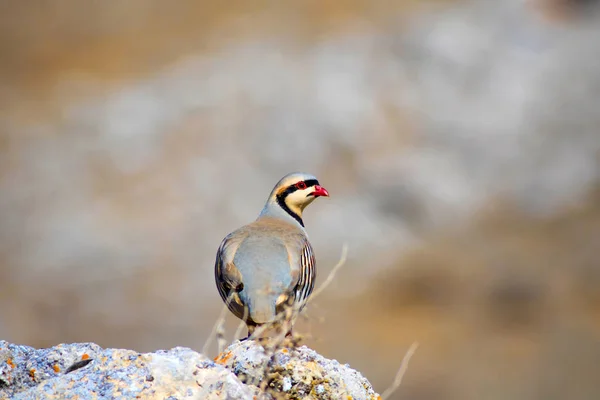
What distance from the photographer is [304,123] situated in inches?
746

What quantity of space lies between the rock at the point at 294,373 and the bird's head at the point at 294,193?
2515 mm

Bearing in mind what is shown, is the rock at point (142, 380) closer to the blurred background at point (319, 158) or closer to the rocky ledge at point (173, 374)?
the rocky ledge at point (173, 374)

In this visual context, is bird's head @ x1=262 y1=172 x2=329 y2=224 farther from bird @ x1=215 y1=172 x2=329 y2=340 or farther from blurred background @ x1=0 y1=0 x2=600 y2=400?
blurred background @ x1=0 y1=0 x2=600 y2=400

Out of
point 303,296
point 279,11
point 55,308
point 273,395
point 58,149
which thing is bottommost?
point 273,395

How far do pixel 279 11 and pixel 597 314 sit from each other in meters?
8.86

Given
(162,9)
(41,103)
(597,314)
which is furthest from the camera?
(162,9)

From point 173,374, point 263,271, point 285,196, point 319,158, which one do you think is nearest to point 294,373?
point 173,374

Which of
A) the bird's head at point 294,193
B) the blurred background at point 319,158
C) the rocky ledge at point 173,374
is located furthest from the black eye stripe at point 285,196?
the blurred background at point 319,158

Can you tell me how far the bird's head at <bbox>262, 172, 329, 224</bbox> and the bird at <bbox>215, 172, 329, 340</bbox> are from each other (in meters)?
0.52

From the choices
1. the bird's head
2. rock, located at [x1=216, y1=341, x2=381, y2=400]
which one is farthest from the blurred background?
rock, located at [x1=216, y1=341, x2=381, y2=400]

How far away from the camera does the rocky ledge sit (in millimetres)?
3242

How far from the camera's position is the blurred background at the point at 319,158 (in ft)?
55.3

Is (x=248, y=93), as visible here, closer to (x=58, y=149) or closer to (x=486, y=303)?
(x=58, y=149)

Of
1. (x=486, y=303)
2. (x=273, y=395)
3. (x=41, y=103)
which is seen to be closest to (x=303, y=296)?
(x=273, y=395)
